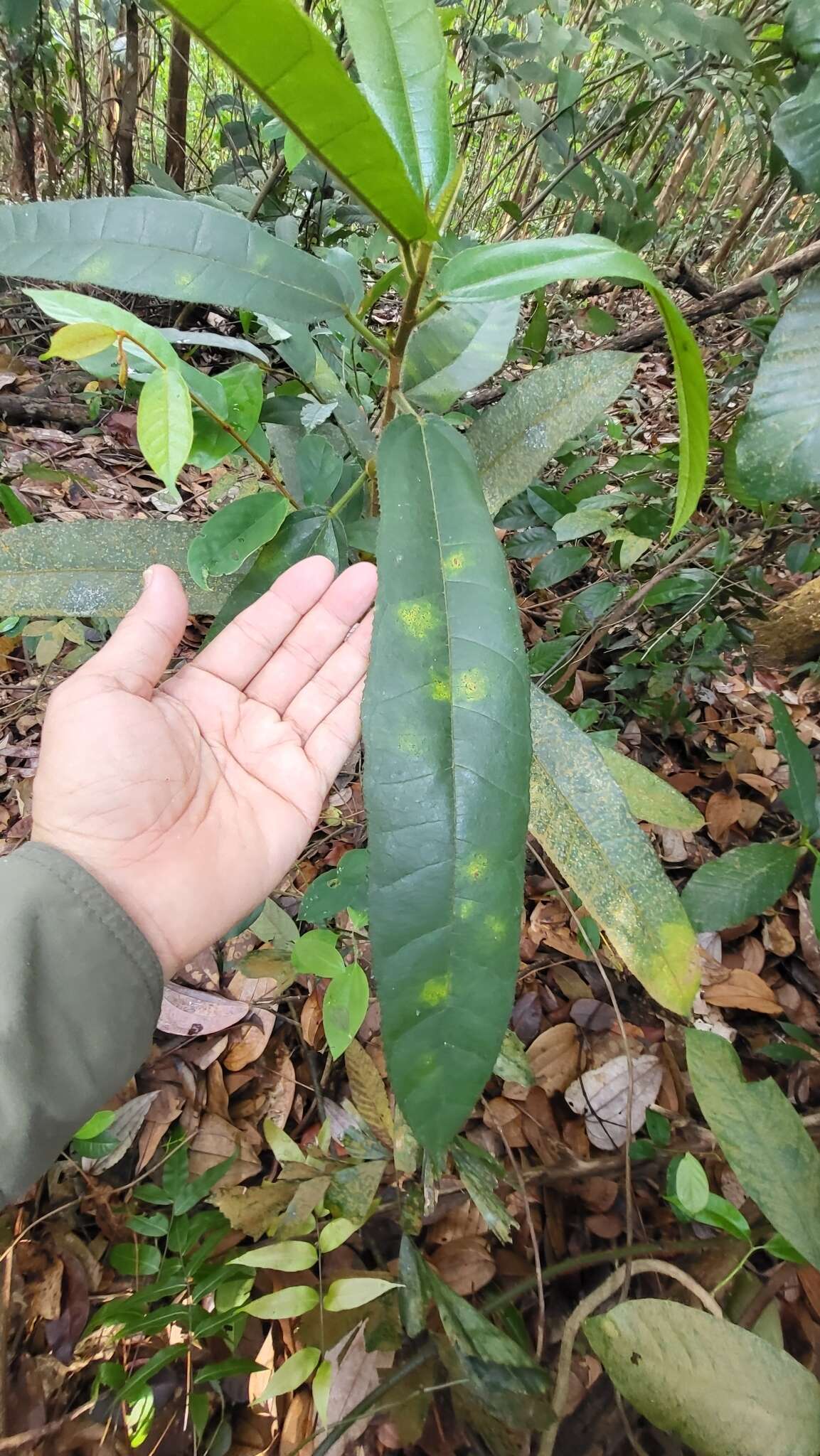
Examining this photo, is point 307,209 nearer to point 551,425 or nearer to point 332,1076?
point 551,425

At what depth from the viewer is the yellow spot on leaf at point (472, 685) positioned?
54cm

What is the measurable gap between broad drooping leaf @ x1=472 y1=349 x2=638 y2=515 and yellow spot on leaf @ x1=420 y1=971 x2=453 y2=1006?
21.2 inches

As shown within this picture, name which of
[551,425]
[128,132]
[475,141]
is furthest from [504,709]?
[475,141]

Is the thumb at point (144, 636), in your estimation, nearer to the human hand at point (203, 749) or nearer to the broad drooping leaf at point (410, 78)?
the human hand at point (203, 749)

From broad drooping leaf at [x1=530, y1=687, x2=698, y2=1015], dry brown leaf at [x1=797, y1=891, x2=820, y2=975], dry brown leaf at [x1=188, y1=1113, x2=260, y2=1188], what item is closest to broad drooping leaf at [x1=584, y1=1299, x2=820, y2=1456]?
broad drooping leaf at [x1=530, y1=687, x2=698, y2=1015]

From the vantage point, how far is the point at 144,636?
2.43ft

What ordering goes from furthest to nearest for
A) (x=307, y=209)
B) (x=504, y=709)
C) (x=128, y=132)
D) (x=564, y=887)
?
1. (x=128, y=132)
2. (x=307, y=209)
3. (x=564, y=887)
4. (x=504, y=709)

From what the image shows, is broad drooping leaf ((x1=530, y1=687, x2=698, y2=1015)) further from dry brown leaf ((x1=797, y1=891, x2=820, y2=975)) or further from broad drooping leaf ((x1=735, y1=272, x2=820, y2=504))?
dry brown leaf ((x1=797, y1=891, x2=820, y2=975))

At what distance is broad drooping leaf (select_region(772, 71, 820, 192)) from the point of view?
0.64m

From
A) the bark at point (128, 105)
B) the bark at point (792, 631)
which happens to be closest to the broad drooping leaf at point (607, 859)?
the bark at point (792, 631)

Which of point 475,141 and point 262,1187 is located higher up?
point 475,141

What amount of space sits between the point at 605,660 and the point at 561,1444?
1324 mm

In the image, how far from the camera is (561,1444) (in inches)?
31.1

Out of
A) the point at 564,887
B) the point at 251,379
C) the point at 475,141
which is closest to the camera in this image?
the point at 251,379
